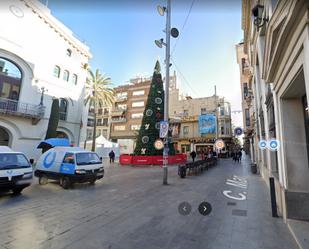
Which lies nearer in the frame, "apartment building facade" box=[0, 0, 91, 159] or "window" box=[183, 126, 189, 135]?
"apartment building facade" box=[0, 0, 91, 159]

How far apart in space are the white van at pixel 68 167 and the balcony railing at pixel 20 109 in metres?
9.47

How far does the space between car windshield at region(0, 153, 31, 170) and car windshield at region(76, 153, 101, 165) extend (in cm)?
213

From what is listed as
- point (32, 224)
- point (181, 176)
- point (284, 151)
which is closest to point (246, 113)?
point (181, 176)

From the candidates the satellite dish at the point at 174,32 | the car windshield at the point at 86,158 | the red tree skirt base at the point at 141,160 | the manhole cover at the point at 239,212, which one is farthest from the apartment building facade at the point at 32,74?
the manhole cover at the point at 239,212

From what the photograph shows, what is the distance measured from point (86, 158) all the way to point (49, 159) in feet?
6.79

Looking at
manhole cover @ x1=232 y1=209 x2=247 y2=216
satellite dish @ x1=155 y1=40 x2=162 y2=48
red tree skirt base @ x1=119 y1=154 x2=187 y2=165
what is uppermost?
satellite dish @ x1=155 y1=40 x2=162 y2=48

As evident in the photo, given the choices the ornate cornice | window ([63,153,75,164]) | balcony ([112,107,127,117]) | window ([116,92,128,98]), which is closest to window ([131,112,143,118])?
balcony ([112,107,127,117])

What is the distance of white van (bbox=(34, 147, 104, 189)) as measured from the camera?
877 centimetres

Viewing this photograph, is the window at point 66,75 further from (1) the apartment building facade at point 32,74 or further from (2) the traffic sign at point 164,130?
(2) the traffic sign at point 164,130

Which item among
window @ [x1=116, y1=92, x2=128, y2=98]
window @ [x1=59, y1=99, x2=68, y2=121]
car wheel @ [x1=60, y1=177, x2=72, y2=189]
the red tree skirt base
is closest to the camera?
car wheel @ [x1=60, y1=177, x2=72, y2=189]

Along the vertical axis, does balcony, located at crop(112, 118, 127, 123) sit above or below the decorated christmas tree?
above

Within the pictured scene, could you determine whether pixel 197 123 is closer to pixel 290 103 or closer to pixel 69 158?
pixel 69 158

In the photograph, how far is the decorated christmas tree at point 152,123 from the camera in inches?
867

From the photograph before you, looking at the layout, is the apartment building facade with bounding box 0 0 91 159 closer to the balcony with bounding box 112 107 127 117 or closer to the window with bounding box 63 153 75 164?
the window with bounding box 63 153 75 164
